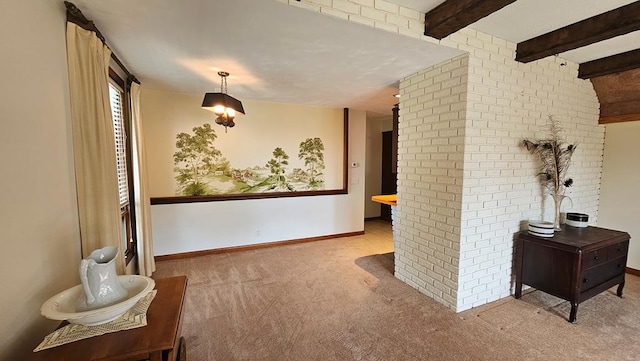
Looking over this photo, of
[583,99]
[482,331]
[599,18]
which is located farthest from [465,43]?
[482,331]

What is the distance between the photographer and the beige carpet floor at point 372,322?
204cm

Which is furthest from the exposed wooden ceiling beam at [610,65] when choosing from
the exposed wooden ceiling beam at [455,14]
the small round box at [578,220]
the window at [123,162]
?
the window at [123,162]

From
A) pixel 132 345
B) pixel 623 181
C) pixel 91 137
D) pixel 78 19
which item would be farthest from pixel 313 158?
pixel 623 181

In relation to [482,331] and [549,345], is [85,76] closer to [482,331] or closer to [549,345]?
[482,331]

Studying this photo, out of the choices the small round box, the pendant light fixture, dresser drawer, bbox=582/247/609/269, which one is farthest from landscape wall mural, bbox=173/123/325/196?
dresser drawer, bbox=582/247/609/269

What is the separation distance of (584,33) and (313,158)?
142 inches

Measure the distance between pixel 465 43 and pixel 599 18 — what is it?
3.08ft

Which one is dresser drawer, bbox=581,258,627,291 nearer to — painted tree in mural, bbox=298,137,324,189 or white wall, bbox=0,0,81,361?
painted tree in mural, bbox=298,137,324,189

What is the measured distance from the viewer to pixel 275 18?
185 cm

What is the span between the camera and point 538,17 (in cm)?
212

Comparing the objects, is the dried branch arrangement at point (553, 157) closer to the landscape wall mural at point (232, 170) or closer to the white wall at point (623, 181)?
the white wall at point (623, 181)

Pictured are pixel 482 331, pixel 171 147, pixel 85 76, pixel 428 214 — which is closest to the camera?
pixel 85 76

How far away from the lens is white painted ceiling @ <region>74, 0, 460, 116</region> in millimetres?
1795

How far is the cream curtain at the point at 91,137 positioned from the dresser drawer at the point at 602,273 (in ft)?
12.9
